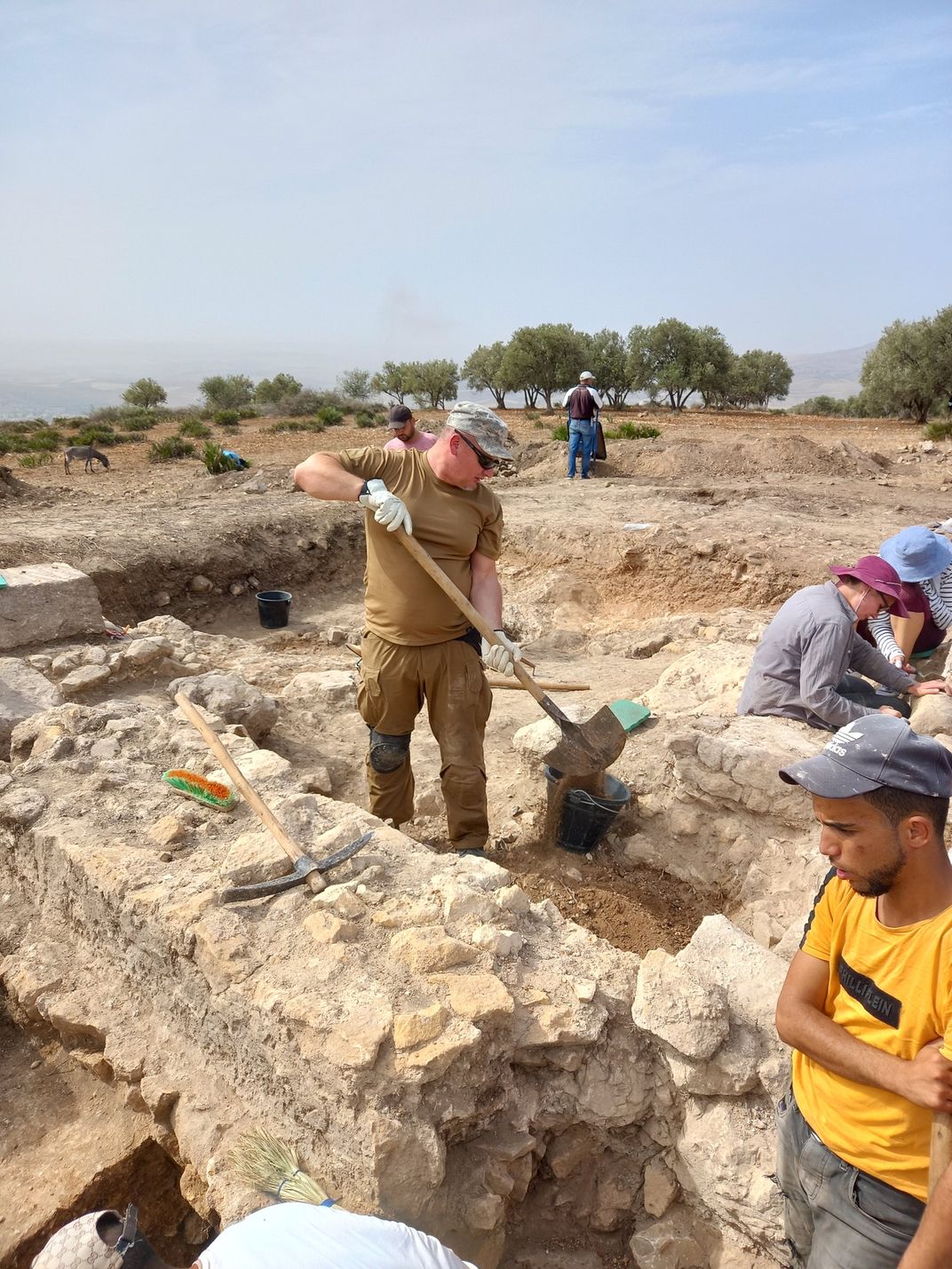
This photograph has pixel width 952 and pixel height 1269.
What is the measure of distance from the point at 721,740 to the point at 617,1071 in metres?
2.04

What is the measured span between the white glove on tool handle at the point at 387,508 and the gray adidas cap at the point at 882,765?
84.5 inches

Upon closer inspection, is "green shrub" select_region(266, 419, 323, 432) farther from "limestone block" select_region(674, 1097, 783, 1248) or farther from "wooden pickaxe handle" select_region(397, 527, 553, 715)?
"limestone block" select_region(674, 1097, 783, 1248)

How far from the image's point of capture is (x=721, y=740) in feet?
13.1

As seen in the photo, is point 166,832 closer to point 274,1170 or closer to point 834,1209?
point 274,1170

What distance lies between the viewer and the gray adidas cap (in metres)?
1.48

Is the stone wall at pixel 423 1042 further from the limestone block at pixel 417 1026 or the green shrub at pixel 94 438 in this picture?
the green shrub at pixel 94 438

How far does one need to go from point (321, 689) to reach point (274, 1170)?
378cm

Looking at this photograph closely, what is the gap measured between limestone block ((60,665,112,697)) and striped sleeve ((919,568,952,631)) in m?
5.26

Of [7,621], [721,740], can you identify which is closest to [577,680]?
[721,740]

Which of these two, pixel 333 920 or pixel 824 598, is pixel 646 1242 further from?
pixel 824 598

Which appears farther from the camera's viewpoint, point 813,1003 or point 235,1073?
point 235,1073

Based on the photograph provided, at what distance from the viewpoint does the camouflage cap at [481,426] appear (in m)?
3.30

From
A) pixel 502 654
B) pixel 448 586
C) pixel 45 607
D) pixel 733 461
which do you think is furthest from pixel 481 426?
pixel 733 461

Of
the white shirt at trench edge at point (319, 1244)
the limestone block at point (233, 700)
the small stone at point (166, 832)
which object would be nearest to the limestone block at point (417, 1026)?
the white shirt at trench edge at point (319, 1244)
